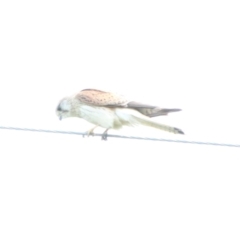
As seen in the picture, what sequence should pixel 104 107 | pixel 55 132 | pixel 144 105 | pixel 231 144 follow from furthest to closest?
Answer: pixel 104 107 < pixel 144 105 < pixel 55 132 < pixel 231 144

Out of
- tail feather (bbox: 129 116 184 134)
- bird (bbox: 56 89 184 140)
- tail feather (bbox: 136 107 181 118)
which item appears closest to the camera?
tail feather (bbox: 129 116 184 134)

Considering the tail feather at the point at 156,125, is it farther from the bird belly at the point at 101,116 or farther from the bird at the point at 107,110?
the bird belly at the point at 101,116

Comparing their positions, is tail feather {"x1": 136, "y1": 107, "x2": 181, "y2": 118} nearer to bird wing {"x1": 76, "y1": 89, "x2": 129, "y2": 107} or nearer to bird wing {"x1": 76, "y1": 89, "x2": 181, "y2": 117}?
bird wing {"x1": 76, "y1": 89, "x2": 181, "y2": 117}

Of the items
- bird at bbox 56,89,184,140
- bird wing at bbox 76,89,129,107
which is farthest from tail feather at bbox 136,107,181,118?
bird wing at bbox 76,89,129,107

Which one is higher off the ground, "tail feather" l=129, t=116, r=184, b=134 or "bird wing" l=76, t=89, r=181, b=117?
"bird wing" l=76, t=89, r=181, b=117

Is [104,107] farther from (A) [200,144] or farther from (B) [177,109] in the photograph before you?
(A) [200,144]

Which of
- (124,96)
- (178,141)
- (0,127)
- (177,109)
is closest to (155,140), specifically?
(178,141)

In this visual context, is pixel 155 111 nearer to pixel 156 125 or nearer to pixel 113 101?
pixel 156 125

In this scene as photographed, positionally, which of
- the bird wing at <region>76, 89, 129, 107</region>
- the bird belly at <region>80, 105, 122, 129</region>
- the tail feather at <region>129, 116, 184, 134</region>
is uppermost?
the bird wing at <region>76, 89, 129, 107</region>
